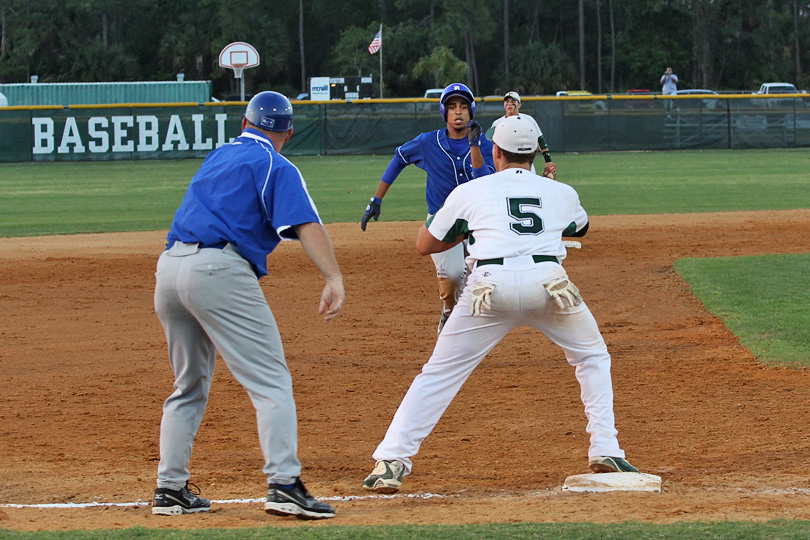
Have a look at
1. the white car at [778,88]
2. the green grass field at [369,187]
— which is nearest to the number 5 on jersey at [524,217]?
the green grass field at [369,187]

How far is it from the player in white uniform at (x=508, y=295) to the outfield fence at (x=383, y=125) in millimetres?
24755

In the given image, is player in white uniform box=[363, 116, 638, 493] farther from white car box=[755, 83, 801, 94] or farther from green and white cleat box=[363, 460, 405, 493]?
white car box=[755, 83, 801, 94]

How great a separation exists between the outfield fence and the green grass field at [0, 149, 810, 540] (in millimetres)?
924

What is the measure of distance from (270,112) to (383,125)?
26.4m

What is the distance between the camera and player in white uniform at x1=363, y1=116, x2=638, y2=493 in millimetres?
4664

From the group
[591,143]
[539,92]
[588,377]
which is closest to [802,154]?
[591,143]

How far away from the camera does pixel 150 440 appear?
19.4ft

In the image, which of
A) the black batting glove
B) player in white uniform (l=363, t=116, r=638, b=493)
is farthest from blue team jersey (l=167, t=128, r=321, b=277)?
the black batting glove

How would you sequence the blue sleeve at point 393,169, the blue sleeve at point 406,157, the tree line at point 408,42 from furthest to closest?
the tree line at point 408,42
the blue sleeve at point 393,169
the blue sleeve at point 406,157

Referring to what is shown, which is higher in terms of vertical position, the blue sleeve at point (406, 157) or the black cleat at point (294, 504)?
the blue sleeve at point (406, 157)

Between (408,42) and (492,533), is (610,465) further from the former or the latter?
(408,42)

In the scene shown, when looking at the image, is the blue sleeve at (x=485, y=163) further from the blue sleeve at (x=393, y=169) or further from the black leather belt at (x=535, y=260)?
the black leather belt at (x=535, y=260)

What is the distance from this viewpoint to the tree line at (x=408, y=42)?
224 feet

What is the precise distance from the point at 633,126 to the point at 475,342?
90.3 ft
